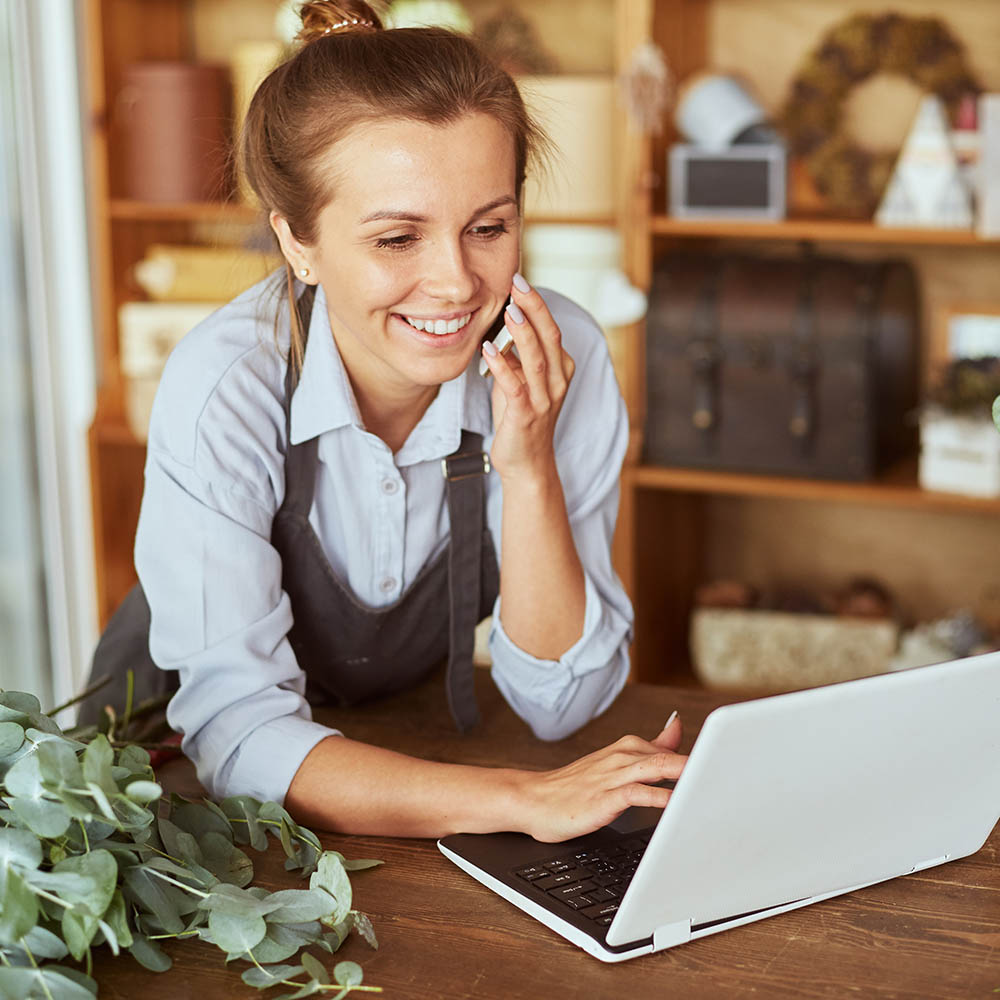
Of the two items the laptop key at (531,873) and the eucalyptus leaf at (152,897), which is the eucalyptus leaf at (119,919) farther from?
the laptop key at (531,873)

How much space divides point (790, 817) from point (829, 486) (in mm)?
1790

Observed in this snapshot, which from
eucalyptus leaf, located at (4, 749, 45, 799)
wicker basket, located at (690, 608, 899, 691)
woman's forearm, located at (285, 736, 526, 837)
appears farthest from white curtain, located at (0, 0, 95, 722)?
eucalyptus leaf, located at (4, 749, 45, 799)

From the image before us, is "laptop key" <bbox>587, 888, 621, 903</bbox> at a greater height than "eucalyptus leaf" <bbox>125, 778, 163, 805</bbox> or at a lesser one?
lesser

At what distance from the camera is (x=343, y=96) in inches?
52.9

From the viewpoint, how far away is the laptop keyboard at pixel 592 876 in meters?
1.02

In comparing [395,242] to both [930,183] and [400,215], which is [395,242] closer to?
[400,215]

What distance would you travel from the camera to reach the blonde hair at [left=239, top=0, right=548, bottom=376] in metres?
1.33

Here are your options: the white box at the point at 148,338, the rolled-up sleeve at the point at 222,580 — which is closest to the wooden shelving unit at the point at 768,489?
the white box at the point at 148,338

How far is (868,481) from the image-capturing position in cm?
267

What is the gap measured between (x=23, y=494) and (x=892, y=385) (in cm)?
201

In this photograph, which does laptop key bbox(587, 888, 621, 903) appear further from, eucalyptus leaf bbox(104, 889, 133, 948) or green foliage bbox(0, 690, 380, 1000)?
eucalyptus leaf bbox(104, 889, 133, 948)

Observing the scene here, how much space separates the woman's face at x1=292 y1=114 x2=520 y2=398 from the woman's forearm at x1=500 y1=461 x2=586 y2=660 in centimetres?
15

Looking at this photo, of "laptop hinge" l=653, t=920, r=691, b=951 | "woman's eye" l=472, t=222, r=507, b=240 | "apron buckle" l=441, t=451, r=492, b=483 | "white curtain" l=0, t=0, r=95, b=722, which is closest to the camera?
"laptop hinge" l=653, t=920, r=691, b=951

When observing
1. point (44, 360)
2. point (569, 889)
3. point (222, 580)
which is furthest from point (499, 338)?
point (44, 360)
